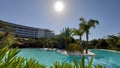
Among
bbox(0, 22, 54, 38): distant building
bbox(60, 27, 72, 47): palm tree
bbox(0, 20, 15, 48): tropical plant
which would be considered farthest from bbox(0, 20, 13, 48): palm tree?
bbox(0, 22, 54, 38): distant building

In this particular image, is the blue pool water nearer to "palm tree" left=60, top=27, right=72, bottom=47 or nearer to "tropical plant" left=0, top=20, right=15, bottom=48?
"tropical plant" left=0, top=20, right=15, bottom=48

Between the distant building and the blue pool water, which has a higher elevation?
the distant building

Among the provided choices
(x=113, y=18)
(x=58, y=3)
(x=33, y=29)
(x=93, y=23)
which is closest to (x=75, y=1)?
(x=58, y=3)

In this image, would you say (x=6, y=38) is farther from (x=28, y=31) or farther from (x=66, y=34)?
(x=28, y=31)

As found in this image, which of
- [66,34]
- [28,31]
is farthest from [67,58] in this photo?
[28,31]

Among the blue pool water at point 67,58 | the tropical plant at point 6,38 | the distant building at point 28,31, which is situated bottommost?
the blue pool water at point 67,58

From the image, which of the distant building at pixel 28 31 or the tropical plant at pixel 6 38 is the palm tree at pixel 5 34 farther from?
the distant building at pixel 28 31

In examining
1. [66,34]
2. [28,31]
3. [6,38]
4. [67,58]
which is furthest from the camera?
[28,31]

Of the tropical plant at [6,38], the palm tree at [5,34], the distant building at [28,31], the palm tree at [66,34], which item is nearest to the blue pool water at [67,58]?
the tropical plant at [6,38]

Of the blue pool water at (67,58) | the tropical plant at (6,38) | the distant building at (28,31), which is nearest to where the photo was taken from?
the tropical plant at (6,38)

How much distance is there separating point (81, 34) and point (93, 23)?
217cm

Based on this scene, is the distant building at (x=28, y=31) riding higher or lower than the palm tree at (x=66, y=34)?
higher

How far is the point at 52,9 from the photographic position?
23.3 meters

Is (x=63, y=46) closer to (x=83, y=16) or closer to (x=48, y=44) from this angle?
(x=48, y=44)
